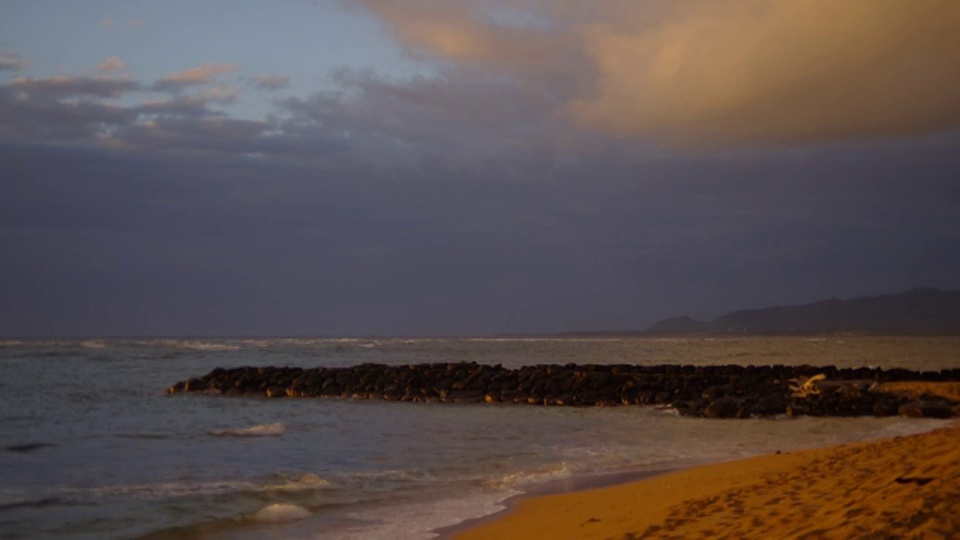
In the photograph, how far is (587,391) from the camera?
25.3 m

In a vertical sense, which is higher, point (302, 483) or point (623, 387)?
point (623, 387)

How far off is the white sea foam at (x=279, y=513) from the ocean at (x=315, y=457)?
3 cm

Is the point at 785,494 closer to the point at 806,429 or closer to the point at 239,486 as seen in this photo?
the point at 239,486

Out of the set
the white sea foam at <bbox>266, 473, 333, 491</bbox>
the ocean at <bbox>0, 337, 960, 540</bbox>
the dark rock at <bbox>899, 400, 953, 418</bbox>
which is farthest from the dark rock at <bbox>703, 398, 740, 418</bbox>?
the white sea foam at <bbox>266, 473, 333, 491</bbox>

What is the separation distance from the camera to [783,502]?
26.2 ft

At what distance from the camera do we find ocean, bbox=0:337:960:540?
9.61m

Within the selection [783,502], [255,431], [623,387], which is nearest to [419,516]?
[783,502]

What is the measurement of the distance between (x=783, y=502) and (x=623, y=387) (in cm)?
1747

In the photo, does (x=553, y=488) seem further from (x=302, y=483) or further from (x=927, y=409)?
(x=927, y=409)

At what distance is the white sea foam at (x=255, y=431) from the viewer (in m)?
17.0

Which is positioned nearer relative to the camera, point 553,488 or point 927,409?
point 553,488

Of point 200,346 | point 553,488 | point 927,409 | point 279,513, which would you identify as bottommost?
point 279,513

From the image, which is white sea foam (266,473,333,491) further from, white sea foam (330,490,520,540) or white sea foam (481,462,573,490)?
white sea foam (481,462,573,490)

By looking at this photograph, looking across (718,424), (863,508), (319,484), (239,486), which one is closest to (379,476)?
(319,484)
